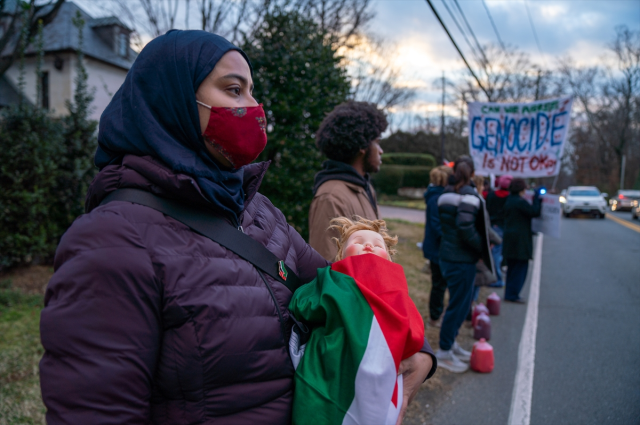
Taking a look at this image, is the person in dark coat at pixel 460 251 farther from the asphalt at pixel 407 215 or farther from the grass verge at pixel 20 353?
the asphalt at pixel 407 215

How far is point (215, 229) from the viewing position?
4.57ft

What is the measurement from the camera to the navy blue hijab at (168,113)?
134cm

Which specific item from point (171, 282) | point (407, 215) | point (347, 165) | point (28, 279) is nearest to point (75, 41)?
point (407, 215)

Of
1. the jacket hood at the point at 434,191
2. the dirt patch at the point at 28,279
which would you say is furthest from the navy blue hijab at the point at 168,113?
the dirt patch at the point at 28,279

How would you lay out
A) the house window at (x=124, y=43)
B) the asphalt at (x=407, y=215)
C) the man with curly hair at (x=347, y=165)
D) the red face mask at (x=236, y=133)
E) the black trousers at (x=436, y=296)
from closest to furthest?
1. the red face mask at (x=236, y=133)
2. the man with curly hair at (x=347, y=165)
3. the black trousers at (x=436, y=296)
4. the house window at (x=124, y=43)
5. the asphalt at (x=407, y=215)

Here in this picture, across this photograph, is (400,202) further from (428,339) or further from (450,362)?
(450,362)

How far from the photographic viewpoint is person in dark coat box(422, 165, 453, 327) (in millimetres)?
5820

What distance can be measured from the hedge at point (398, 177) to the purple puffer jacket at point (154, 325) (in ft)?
98.9

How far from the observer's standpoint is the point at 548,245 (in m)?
14.8

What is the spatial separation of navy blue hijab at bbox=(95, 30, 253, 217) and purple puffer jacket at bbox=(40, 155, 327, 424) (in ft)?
0.21

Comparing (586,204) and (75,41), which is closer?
(75,41)

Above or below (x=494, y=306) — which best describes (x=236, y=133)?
above

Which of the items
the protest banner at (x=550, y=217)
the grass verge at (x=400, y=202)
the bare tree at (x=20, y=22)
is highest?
the bare tree at (x=20, y=22)

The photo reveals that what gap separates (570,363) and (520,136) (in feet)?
17.4
